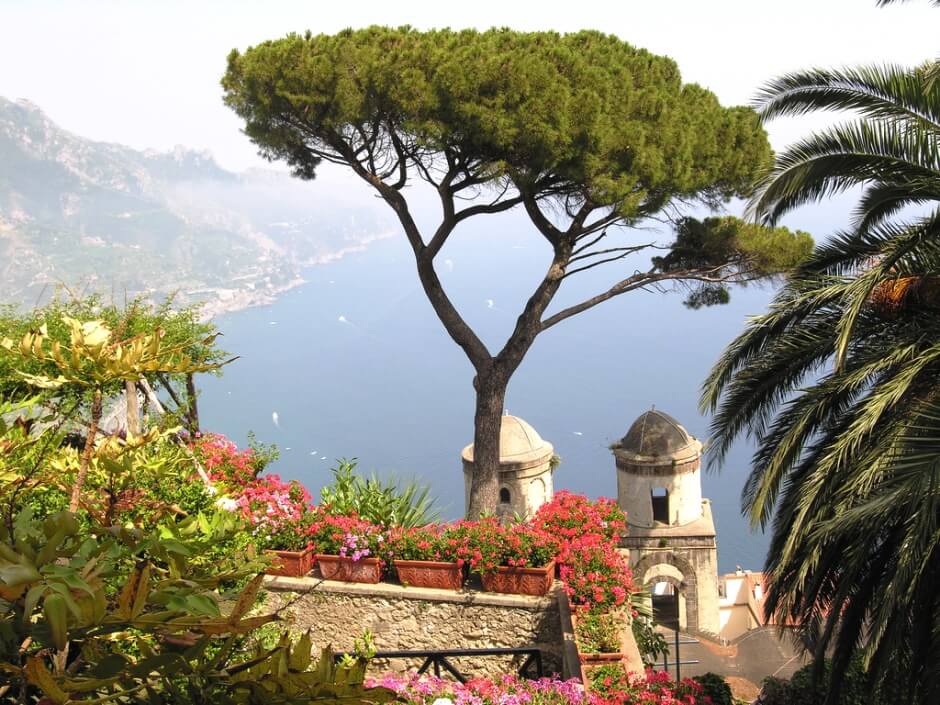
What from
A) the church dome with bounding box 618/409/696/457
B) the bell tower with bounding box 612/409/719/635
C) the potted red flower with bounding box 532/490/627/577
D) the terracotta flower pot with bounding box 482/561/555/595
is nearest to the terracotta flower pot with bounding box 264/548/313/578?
the terracotta flower pot with bounding box 482/561/555/595

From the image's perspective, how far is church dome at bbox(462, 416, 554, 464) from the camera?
1442 centimetres

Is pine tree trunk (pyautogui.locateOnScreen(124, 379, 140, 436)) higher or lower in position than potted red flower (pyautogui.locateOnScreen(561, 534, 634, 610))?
higher

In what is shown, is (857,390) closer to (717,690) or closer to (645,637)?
(645,637)

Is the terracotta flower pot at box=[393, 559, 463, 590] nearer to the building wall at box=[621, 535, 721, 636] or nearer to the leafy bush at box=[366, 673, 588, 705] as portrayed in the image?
the leafy bush at box=[366, 673, 588, 705]

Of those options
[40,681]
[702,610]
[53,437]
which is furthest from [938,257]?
[702,610]

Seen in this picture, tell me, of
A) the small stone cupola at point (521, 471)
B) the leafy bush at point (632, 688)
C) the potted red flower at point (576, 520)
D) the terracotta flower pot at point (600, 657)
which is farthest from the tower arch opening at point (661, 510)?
the leafy bush at point (632, 688)

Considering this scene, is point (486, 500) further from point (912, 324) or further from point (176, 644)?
point (176, 644)

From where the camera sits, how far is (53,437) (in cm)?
292

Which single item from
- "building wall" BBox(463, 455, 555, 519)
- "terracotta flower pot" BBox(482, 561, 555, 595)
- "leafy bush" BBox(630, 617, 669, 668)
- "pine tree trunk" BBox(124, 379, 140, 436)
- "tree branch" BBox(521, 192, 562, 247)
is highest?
"tree branch" BBox(521, 192, 562, 247)

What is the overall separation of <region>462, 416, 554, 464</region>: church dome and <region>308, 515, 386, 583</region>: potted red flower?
5.90 metres

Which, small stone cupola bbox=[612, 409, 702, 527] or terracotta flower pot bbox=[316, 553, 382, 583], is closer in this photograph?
terracotta flower pot bbox=[316, 553, 382, 583]

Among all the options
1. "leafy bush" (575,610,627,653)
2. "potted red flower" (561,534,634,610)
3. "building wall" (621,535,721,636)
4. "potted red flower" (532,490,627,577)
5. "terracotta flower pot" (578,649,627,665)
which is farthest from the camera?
"building wall" (621,535,721,636)

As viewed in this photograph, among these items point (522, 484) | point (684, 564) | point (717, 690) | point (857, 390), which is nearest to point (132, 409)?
point (857, 390)

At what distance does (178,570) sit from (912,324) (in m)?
6.17
